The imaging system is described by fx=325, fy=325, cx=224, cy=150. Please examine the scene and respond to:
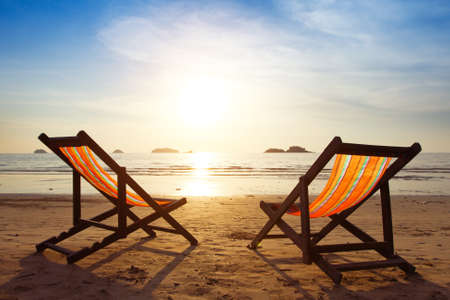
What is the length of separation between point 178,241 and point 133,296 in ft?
6.20

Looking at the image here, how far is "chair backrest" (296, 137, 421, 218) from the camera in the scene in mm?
2898

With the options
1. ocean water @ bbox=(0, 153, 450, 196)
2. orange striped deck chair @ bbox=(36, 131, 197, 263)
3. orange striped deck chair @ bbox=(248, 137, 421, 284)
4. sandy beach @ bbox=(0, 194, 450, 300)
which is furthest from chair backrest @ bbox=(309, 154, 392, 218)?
ocean water @ bbox=(0, 153, 450, 196)

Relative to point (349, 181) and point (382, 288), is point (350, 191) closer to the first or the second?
point (349, 181)

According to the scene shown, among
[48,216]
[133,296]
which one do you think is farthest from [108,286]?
[48,216]

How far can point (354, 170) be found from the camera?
3.21 m

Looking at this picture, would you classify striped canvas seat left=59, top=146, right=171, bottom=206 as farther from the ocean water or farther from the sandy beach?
the ocean water

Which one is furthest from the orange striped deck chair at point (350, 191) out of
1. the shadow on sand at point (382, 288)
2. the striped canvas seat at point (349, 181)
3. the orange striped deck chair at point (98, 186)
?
the orange striped deck chair at point (98, 186)

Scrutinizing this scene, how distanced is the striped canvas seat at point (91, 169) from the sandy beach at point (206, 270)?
69cm

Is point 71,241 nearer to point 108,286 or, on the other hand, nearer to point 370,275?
point 108,286

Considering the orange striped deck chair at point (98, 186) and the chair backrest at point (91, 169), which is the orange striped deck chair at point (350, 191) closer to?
the orange striped deck chair at point (98, 186)

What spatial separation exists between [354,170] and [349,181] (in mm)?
142

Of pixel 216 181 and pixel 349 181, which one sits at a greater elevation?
pixel 349 181

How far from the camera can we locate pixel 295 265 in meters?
3.51

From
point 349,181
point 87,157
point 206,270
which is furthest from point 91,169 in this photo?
point 349,181
